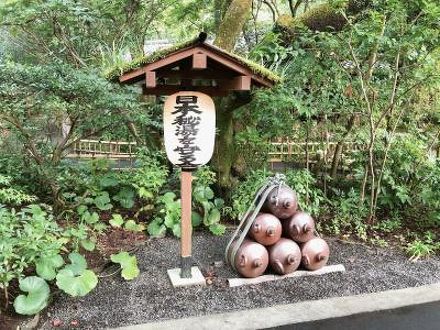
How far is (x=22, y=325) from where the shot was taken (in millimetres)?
3455

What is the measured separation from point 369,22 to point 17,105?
4190mm

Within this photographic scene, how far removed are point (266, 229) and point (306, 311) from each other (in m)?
0.88

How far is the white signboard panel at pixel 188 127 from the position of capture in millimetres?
3992

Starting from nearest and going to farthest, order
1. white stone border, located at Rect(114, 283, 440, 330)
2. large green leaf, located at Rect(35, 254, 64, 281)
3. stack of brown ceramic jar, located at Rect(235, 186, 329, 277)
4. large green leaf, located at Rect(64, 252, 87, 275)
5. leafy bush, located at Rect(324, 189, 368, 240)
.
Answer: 1. white stone border, located at Rect(114, 283, 440, 330)
2. large green leaf, located at Rect(35, 254, 64, 281)
3. large green leaf, located at Rect(64, 252, 87, 275)
4. stack of brown ceramic jar, located at Rect(235, 186, 329, 277)
5. leafy bush, located at Rect(324, 189, 368, 240)

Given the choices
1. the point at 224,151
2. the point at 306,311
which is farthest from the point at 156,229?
the point at 306,311

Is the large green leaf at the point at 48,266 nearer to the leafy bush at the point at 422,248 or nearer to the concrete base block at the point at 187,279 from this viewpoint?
the concrete base block at the point at 187,279

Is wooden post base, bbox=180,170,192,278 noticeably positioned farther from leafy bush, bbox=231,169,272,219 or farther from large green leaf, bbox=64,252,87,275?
leafy bush, bbox=231,169,272,219

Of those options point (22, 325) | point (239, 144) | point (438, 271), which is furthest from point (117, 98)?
point (438, 271)

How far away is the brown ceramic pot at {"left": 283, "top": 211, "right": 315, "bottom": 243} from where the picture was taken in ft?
14.4

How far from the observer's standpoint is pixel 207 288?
4191 mm

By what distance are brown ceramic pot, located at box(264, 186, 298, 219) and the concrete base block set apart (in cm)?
103

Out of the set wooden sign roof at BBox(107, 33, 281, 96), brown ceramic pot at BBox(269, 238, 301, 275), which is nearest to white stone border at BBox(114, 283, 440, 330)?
brown ceramic pot at BBox(269, 238, 301, 275)

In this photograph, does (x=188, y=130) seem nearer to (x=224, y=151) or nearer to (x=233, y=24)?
(x=224, y=151)

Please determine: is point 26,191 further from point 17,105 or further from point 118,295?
point 118,295
